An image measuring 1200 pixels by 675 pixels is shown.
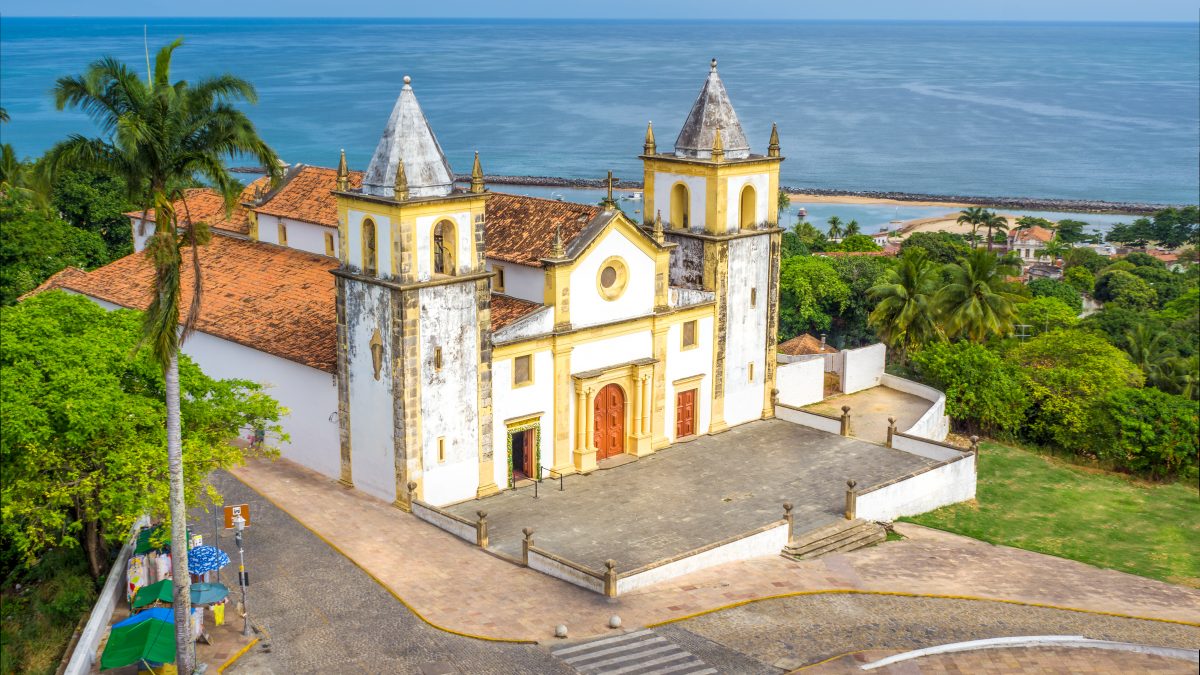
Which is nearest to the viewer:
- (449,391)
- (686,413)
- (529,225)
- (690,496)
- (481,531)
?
(481,531)

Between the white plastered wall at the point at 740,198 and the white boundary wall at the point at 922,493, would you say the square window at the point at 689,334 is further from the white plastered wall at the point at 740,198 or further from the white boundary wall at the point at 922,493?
the white boundary wall at the point at 922,493

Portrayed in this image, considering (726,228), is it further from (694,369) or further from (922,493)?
(922,493)

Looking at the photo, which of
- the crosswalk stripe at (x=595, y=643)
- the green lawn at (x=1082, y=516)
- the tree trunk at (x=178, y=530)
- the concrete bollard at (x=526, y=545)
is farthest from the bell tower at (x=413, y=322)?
the green lawn at (x=1082, y=516)

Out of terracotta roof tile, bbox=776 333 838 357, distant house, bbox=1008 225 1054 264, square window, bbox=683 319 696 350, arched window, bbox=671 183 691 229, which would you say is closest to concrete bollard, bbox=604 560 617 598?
square window, bbox=683 319 696 350

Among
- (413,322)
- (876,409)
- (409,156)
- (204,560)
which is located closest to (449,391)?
(413,322)

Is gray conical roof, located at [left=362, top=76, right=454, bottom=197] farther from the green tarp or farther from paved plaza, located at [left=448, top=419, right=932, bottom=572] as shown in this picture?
the green tarp

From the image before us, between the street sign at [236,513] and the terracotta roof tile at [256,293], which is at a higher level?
the terracotta roof tile at [256,293]

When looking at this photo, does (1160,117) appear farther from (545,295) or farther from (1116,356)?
(545,295)
